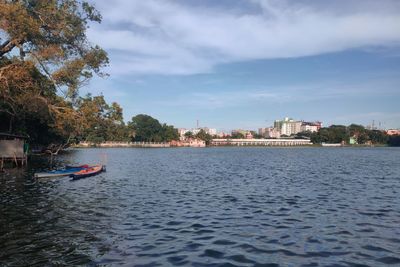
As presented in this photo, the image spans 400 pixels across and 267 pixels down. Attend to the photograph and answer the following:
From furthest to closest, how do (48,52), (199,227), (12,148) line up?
(12,148) < (48,52) < (199,227)

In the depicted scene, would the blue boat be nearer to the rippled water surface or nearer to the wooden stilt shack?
the rippled water surface

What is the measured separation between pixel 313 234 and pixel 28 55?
27760 millimetres

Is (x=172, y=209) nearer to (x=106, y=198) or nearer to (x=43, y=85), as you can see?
(x=106, y=198)

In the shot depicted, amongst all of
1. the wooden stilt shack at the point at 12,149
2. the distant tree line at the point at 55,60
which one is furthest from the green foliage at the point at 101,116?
the wooden stilt shack at the point at 12,149

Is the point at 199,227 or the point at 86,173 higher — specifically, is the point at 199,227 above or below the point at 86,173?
below

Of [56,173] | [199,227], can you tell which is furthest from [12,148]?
[199,227]

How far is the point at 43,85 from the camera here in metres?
39.3

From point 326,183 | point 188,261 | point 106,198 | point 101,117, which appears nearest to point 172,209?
point 106,198

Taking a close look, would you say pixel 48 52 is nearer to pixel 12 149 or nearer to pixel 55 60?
pixel 55 60

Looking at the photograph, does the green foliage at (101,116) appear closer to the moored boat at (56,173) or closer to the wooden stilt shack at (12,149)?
the moored boat at (56,173)

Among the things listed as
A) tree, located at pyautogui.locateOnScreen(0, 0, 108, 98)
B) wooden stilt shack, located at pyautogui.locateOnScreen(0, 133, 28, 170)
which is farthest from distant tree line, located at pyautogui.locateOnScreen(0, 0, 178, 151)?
wooden stilt shack, located at pyautogui.locateOnScreen(0, 133, 28, 170)

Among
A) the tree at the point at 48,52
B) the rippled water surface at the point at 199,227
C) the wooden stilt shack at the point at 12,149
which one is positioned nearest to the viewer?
the rippled water surface at the point at 199,227

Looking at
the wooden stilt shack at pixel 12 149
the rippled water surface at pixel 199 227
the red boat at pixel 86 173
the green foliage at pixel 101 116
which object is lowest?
the rippled water surface at pixel 199 227

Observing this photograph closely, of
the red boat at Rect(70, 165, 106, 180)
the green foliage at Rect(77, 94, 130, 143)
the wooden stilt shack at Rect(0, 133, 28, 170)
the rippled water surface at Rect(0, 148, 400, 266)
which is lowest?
the rippled water surface at Rect(0, 148, 400, 266)
